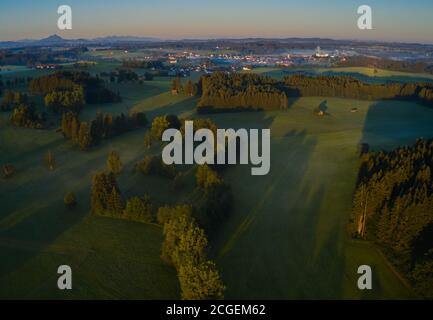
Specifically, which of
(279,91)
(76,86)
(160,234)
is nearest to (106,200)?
(160,234)

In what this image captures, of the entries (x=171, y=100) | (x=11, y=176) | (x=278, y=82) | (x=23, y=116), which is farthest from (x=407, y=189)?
(x=278, y=82)

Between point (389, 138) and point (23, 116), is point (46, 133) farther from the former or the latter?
point (389, 138)

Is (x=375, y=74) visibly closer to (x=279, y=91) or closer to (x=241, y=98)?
(x=279, y=91)

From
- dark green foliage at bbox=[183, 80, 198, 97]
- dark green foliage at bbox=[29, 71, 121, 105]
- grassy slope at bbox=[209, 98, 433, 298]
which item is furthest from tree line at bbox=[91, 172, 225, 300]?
dark green foliage at bbox=[183, 80, 198, 97]

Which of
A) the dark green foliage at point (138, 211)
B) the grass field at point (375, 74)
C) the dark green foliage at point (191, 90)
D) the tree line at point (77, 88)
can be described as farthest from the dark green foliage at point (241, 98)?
the grass field at point (375, 74)

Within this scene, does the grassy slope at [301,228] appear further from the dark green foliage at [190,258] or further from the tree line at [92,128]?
the tree line at [92,128]

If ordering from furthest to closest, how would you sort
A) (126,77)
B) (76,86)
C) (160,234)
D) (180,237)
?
(126,77) < (76,86) < (160,234) < (180,237)
